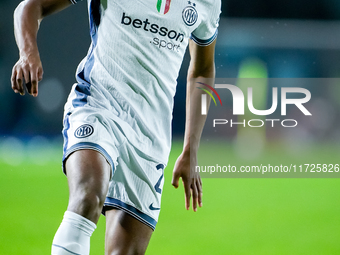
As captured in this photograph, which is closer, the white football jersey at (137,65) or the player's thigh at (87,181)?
the player's thigh at (87,181)

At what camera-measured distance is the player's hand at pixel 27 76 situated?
4.91 ft

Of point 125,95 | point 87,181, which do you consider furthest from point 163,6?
point 87,181

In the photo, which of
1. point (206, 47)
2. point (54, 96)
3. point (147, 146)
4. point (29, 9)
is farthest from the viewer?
point (54, 96)

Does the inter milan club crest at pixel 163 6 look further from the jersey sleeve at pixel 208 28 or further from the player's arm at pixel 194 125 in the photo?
the player's arm at pixel 194 125

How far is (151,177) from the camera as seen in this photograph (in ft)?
6.27

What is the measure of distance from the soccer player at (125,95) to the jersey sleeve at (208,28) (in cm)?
6

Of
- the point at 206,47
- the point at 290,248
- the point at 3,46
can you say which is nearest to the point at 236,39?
the point at 3,46

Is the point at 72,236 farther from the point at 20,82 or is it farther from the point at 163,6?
the point at 163,6

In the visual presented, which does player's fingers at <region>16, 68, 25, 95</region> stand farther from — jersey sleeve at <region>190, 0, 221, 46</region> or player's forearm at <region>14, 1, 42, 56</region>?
jersey sleeve at <region>190, 0, 221, 46</region>

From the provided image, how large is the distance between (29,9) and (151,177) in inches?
34.4

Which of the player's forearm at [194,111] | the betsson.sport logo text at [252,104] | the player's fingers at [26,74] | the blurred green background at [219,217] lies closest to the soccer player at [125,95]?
the player's fingers at [26,74]

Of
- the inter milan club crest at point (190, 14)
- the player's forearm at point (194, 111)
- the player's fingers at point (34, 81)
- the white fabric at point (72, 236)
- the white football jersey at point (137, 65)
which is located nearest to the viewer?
the white fabric at point (72, 236)

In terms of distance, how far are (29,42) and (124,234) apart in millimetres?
914

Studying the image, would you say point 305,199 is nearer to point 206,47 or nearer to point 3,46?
point 206,47
